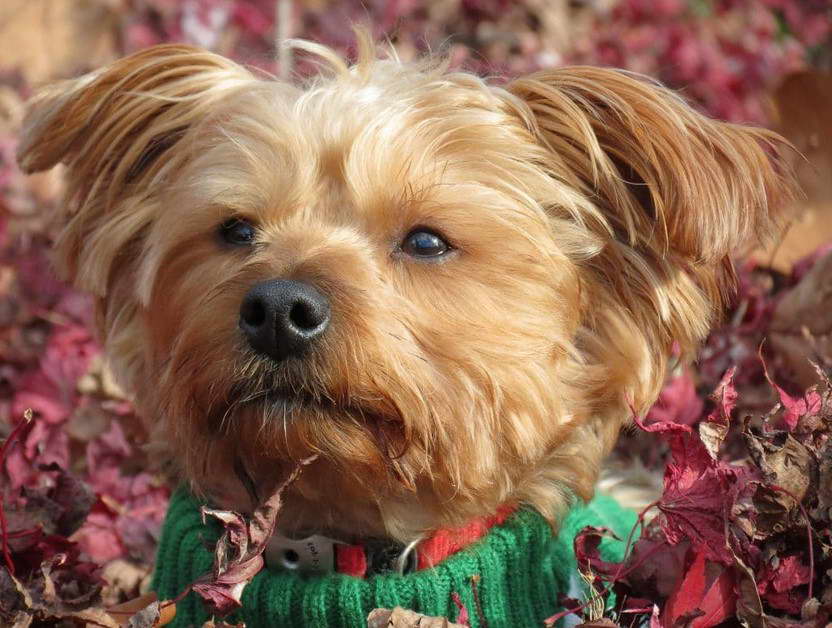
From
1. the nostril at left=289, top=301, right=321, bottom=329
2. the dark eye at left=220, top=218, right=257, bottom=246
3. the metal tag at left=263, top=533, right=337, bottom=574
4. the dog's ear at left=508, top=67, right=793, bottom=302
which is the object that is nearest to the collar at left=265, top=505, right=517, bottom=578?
the metal tag at left=263, top=533, right=337, bottom=574

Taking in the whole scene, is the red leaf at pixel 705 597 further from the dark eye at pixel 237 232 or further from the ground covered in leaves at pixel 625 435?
the dark eye at pixel 237 232

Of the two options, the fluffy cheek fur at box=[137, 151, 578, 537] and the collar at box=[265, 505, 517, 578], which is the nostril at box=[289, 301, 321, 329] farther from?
the collar at box=[265, 505, 517, 578]

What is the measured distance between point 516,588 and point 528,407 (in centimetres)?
44

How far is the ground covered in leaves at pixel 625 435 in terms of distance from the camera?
2.00 metres

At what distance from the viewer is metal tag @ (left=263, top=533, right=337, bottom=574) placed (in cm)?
267

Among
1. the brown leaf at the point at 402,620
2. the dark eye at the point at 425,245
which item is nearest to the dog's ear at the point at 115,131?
the dark eye at the point at 425,245

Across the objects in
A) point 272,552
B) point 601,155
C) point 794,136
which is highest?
point 601,155

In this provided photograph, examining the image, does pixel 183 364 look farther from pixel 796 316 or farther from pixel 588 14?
pixel 588 14

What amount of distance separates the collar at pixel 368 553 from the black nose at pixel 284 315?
0.59 meters

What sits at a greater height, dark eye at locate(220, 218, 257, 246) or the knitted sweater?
dark eye at locate(220, 218, 257, 246)

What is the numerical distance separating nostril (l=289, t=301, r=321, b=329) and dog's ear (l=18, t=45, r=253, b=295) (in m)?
0.85

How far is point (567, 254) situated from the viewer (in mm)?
2801

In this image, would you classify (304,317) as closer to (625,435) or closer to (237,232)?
(237,232)

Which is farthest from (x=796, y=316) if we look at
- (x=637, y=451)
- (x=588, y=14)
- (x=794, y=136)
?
(x=588, y=14)
